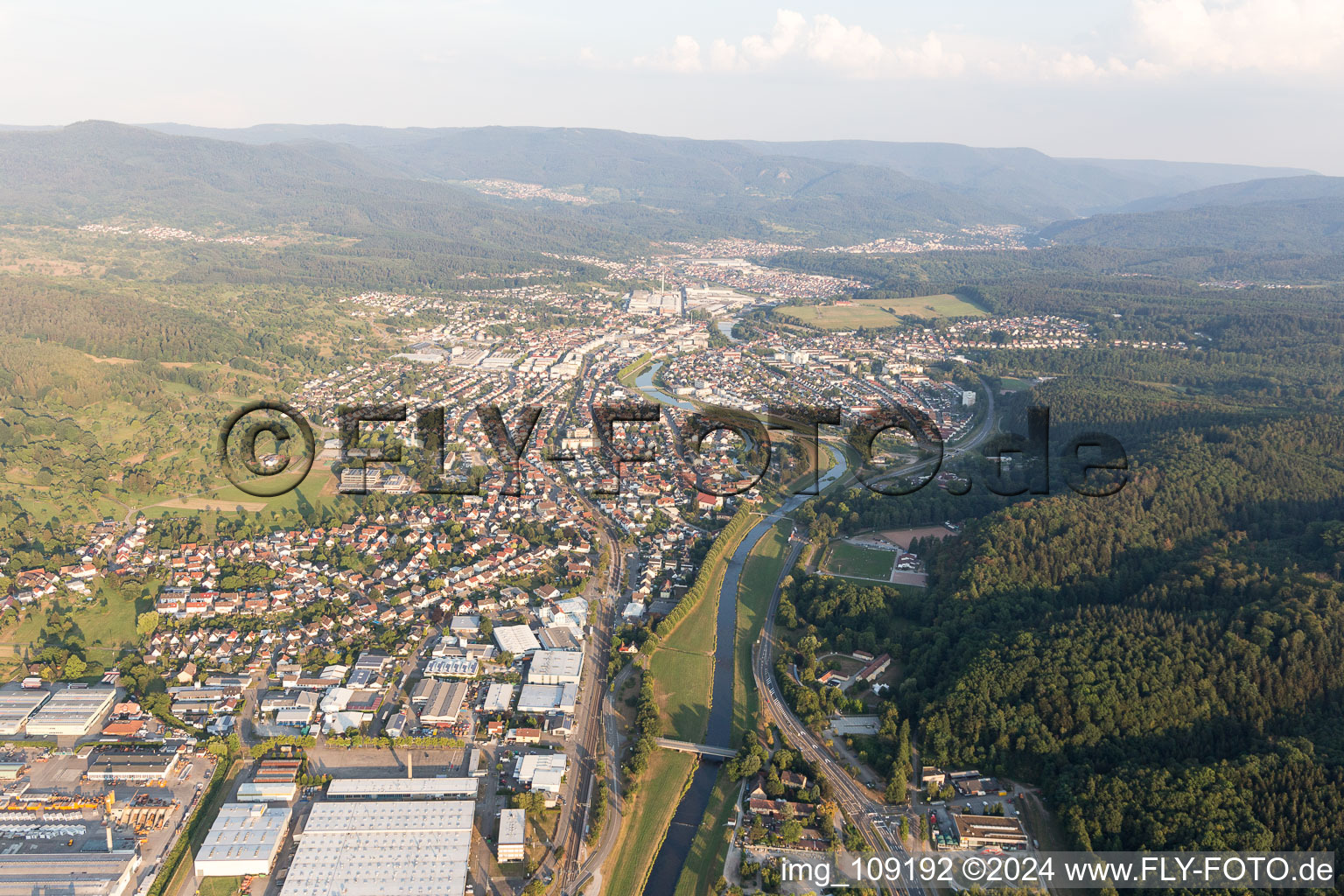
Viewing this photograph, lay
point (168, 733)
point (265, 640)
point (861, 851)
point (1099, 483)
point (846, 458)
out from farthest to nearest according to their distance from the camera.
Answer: point (846, 458) → point (1099, 483) → point (265, 640) → point (168, 733) → point (861, 851)

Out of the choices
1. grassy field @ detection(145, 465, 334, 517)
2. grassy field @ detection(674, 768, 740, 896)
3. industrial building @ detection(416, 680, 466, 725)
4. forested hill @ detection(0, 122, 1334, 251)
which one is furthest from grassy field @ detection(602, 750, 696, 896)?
forested hill @ detection(0, 122, 1334, 251)

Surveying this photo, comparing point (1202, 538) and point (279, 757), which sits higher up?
point (1202, 538)

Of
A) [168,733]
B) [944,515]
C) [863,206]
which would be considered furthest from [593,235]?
[168,733]

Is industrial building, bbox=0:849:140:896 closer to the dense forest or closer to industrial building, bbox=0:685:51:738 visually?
industrial building, bbox=0:685:51:738

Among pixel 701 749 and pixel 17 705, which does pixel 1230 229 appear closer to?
pixel 701 749

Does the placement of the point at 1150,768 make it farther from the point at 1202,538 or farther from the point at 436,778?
the point at 436,778

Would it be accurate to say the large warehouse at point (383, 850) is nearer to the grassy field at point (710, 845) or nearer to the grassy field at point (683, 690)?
the grassy field at point (710, 845)
